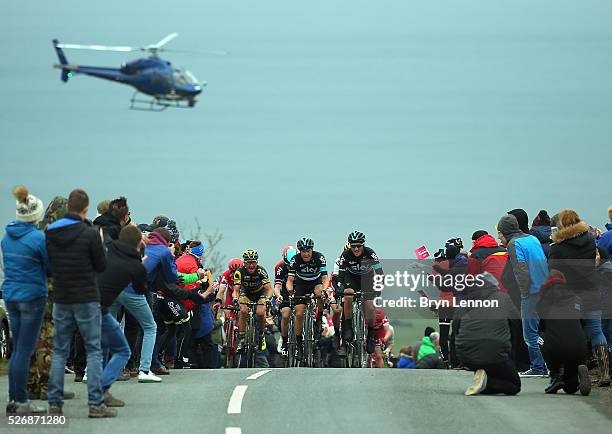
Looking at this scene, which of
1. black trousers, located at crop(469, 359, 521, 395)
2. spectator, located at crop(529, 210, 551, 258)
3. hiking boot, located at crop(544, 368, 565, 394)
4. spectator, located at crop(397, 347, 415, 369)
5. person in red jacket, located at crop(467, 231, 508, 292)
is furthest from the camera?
spectator, located at crop(397, 347, 415, 369)

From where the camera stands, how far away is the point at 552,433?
1258cm

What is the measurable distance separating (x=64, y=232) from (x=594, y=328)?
7462 mm

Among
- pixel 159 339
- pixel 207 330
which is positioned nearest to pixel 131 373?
pixel 159 339

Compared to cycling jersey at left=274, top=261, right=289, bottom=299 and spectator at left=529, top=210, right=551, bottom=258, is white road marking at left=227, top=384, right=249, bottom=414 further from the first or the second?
cycling jersey at left=274, top=261, right=289, bottom=299

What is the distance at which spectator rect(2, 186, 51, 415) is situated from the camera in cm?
1301

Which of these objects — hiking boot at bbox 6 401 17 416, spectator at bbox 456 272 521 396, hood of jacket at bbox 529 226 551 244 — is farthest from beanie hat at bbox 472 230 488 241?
hiking boot at bbox 6 401 17 416

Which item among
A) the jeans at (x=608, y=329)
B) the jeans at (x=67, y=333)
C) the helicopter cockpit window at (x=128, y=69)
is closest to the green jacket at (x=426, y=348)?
the jeans at (x=608, y=329)

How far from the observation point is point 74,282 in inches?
508

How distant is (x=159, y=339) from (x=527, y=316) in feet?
18.4

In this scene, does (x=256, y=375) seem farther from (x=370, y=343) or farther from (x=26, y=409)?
(x=370, y=343)

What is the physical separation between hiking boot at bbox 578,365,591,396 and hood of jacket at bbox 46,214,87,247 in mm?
6578

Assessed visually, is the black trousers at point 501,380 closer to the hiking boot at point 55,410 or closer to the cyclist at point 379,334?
the hiking boot at point 55,410

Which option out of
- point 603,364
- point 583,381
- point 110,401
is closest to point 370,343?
point 603,364

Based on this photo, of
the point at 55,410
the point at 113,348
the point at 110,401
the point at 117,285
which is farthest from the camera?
the point at 110,401
